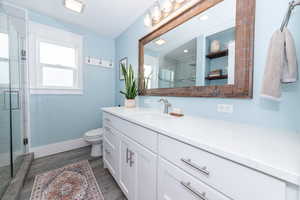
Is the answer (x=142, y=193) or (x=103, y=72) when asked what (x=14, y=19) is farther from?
(x=142, y=193)

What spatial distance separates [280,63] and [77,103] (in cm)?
274

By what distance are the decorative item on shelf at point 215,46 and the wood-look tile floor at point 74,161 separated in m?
1.68

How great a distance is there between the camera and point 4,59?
1.49 metres

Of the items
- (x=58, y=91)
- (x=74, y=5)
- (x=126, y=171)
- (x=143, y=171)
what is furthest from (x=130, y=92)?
(x=74, y=5)

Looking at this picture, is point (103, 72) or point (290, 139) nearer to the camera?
point (290, 139)

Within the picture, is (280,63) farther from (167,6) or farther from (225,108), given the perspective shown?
(167,6)

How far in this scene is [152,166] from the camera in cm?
83

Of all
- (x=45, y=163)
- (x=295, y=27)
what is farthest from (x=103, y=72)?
(x=295, y=27)

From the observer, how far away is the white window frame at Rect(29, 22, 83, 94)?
1.92m

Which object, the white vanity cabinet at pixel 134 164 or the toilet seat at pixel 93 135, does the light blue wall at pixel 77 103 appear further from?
the white vanity cabinet at pixel 134 164

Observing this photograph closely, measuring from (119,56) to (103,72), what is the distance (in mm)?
497

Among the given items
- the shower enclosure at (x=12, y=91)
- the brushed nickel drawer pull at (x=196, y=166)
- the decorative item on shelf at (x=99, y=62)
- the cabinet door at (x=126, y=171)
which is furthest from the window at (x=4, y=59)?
the brushed nickel drawer pull at (x=196, y=166)

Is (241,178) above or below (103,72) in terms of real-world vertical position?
below

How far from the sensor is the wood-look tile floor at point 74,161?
127 cm
